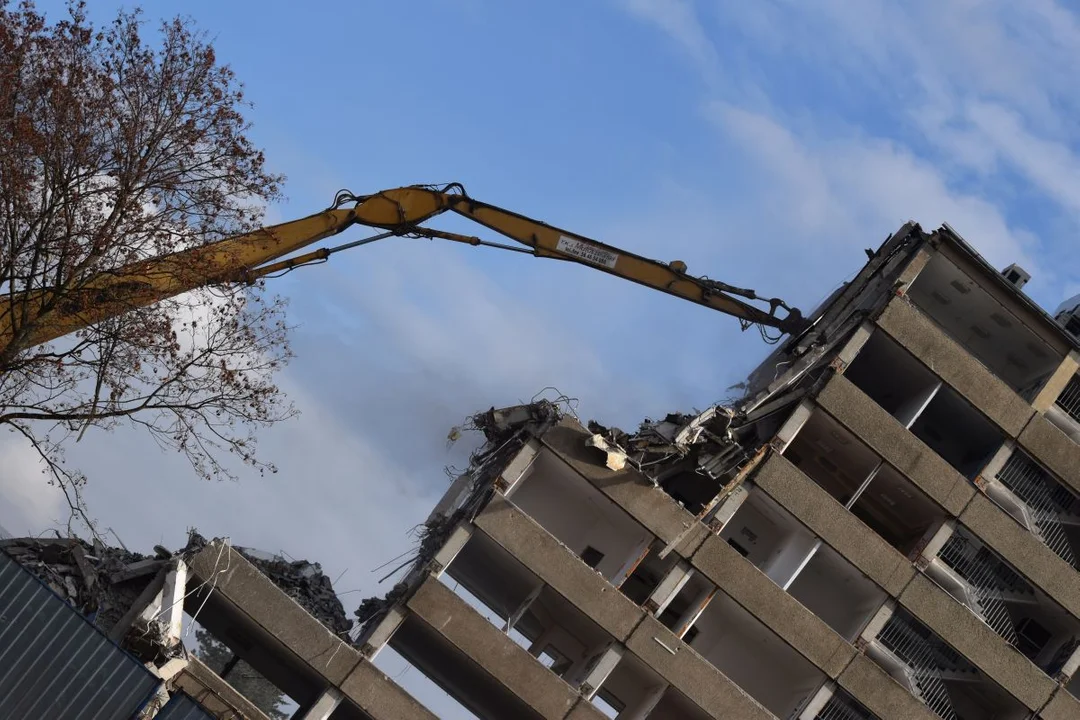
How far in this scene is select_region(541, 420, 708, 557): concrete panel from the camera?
1230 inches

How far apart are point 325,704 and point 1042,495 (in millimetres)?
19773

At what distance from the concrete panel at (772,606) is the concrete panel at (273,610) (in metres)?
9.18

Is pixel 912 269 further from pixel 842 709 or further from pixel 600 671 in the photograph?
pixel 600 671

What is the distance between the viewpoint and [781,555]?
3275 cm

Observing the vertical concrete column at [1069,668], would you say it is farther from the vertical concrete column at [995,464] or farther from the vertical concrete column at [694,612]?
the vertical concrete column at [694,612]

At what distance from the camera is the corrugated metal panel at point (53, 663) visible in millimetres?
24750

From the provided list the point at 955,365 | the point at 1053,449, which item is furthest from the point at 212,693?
the point at 1053,449

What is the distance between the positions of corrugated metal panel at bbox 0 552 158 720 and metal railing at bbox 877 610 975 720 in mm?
18711

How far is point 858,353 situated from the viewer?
33.8m

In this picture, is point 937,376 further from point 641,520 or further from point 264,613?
point 264,613

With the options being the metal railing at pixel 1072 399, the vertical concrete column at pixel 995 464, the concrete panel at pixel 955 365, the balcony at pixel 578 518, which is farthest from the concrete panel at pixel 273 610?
the metal railing at pixel 1072 399

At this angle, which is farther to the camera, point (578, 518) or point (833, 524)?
point (578, 518)

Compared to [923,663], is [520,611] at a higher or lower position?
lower

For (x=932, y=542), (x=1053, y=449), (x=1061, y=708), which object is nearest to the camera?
(x=1061, y=708)
